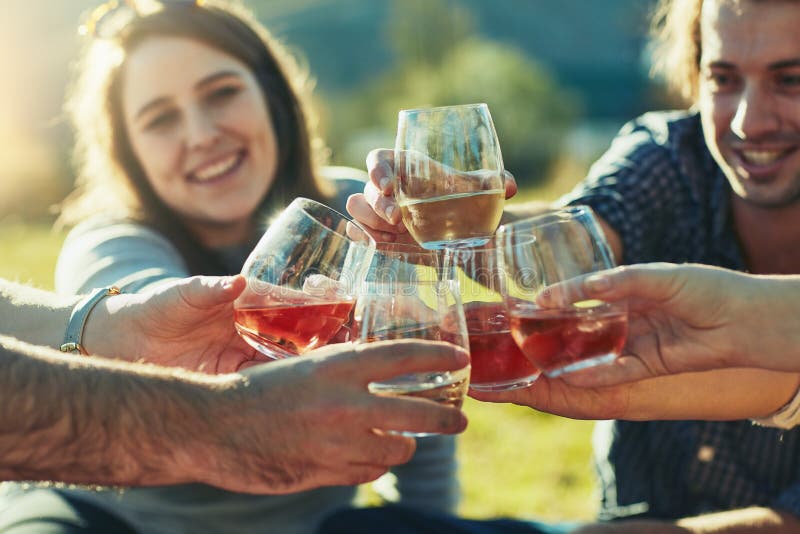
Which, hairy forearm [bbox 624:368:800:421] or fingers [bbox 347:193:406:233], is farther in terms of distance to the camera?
fingers [bbox 347:193:406:233]

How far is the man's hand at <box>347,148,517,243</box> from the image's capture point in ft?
8.13

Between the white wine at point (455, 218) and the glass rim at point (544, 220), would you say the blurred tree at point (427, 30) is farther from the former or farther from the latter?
the glass rim at point (544, 220)

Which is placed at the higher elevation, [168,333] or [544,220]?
[544,220]

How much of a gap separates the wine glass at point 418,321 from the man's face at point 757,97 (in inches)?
72.0

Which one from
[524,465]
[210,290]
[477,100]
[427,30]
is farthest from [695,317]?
[427,30]

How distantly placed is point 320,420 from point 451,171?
871 millimetres

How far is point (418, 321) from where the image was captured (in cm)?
189

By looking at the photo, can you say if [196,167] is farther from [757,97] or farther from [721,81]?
[757,97]

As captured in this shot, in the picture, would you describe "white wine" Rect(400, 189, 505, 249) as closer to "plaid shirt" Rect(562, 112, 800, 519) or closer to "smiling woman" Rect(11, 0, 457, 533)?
"plaid shirt" Rect(562, 112, 800, 519)

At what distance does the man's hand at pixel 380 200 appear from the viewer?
8.13 ft

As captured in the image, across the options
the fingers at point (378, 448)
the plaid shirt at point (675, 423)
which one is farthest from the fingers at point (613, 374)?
the plaid shirt at point (675, 423)

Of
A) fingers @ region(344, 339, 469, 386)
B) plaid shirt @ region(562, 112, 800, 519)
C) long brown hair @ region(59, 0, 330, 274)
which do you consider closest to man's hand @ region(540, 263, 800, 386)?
fingers @ region(344, 339, 469, 386)

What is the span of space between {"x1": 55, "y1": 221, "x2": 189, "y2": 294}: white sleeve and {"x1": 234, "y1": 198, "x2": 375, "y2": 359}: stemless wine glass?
814 mm

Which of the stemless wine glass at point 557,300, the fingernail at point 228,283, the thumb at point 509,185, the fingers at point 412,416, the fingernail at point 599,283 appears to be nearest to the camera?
the fingers at point 412,416
